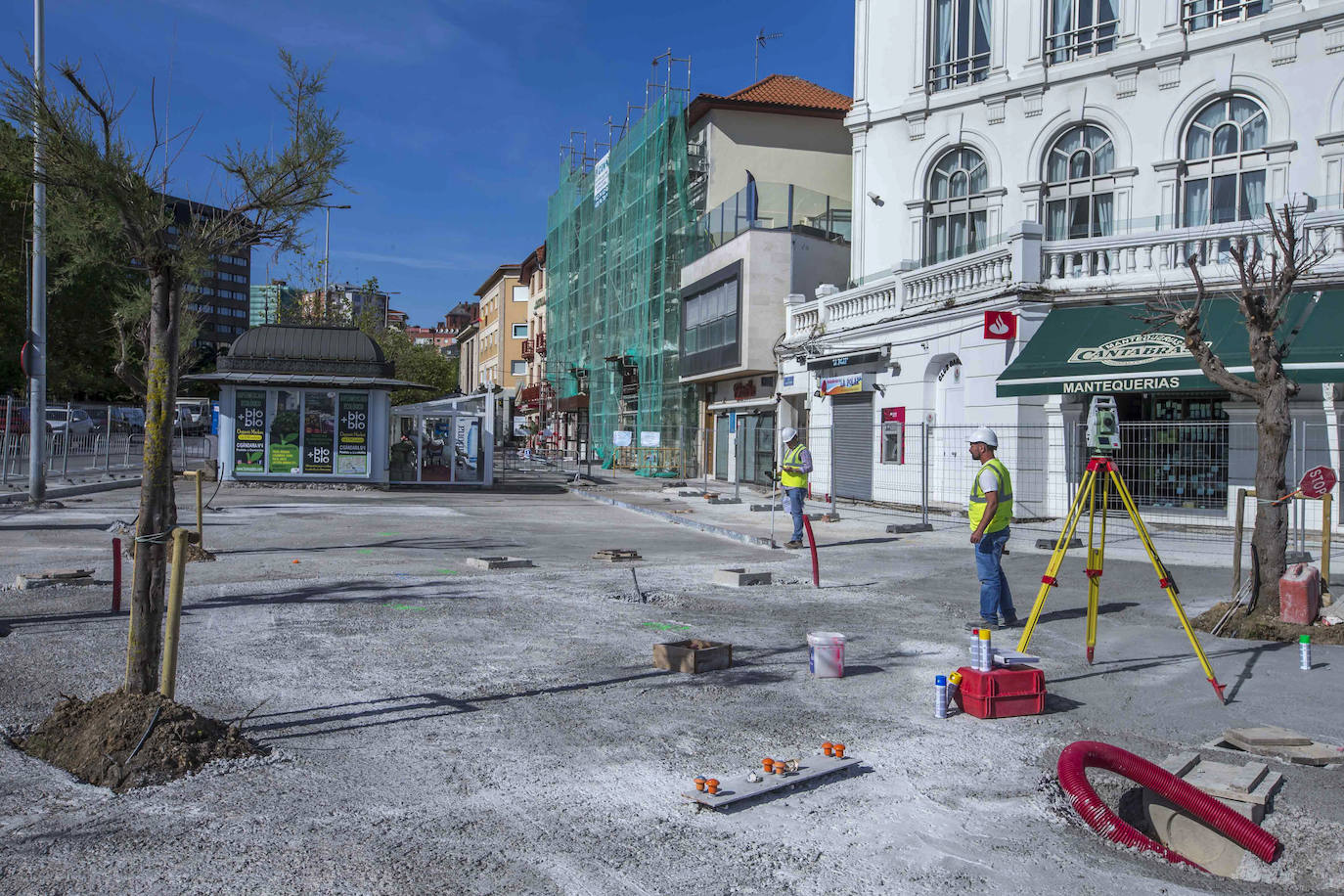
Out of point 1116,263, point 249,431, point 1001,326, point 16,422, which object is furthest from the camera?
point 249,431

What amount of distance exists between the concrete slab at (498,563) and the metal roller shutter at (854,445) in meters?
12.8

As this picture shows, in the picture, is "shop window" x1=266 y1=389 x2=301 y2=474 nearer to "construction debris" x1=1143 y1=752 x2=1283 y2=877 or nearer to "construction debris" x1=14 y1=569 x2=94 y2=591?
"construction debris" x1=14 y1=569 x2=94 y2=591

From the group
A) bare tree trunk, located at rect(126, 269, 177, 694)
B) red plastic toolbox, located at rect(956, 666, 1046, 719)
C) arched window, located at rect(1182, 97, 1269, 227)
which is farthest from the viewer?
arched window, located at rect(1182, 97, 1269, 227)

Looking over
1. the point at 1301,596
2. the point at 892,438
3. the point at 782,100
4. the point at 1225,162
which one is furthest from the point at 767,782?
the point at 782,100

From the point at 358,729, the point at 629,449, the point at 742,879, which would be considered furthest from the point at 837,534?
the point at 629,449

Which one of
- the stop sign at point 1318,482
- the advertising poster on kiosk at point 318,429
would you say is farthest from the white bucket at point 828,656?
the advertising poster on kiosk at point 318,429

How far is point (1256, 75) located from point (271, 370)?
2348cm

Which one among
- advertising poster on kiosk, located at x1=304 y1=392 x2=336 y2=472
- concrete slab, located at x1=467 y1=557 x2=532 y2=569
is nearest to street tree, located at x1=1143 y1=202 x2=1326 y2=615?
concrete slab, located at x1=467 y1=557 x2=532 y2=569

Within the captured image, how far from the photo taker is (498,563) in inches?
467

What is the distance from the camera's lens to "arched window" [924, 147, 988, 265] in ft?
76.9

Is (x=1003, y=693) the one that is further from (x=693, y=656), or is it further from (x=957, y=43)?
(x=957, y=43)

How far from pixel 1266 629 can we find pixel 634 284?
3600 centimetres

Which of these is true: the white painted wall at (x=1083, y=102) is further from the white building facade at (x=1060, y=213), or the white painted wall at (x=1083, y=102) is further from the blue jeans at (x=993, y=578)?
the blue jeans at (x=993, y=578)

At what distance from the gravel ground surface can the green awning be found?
5941 mm
